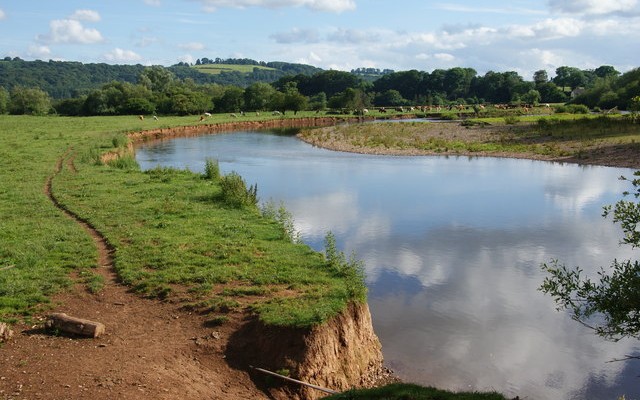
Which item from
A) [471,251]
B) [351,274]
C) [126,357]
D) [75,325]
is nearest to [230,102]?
[471,251]

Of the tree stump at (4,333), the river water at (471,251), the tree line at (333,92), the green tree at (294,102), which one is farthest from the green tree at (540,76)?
the tree stump at (4,333)

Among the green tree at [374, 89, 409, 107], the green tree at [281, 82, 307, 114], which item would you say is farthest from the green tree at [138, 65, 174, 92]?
the green tree at [374, 89, 409, 107]

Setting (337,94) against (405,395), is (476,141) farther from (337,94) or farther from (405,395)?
(337,94)

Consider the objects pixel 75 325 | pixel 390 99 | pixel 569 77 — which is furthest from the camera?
pixel 569 77

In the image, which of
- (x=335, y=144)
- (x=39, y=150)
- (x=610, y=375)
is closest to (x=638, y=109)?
(x=610, y=375)

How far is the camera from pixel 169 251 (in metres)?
16.3

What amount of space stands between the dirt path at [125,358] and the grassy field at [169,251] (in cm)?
79

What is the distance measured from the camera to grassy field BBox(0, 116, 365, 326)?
1317cm

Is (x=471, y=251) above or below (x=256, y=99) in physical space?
below

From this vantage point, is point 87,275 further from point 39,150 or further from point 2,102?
point 2,102

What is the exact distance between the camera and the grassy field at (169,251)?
13.2 meters

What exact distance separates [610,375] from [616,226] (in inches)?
571

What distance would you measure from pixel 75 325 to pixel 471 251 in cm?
1439

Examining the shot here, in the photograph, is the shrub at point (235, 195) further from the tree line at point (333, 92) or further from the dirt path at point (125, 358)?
the tree line at point (333, 92)
